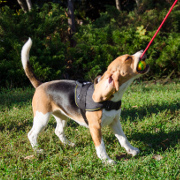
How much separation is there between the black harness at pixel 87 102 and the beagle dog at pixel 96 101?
27 millimetres

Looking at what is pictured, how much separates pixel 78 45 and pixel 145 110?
13.3ft

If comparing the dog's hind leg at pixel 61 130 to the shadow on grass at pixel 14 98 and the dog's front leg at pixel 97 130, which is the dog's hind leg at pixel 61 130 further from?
the shadow on grass at pixel 14 98

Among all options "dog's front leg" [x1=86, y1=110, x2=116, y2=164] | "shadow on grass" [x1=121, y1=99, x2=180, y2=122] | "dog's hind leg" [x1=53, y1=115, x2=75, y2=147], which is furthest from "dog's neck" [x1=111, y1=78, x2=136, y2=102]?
"shadow on grass" [x1=121, y1=99, x2=180, y2=122]

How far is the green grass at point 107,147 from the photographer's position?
9.08ft

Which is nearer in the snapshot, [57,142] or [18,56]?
[57,142]

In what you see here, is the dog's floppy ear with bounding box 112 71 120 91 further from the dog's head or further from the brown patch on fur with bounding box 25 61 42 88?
the brown patch on fur with bounding box 25 61 42 88

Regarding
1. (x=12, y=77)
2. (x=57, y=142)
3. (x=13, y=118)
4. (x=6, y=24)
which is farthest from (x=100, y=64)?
(x=57, y=142)

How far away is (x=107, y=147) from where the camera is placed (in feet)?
11.4

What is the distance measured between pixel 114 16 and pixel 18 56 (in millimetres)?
4449

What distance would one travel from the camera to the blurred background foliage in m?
7.17

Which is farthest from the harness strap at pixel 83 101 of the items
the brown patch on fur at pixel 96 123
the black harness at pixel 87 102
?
the brown patch on fur at pixel 96 123

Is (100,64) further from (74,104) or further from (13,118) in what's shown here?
(74,104)

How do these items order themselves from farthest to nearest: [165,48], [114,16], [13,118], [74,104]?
[114,16] → [165,48] → [13,118] → [74,104]

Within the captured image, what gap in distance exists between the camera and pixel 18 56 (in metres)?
7.06
